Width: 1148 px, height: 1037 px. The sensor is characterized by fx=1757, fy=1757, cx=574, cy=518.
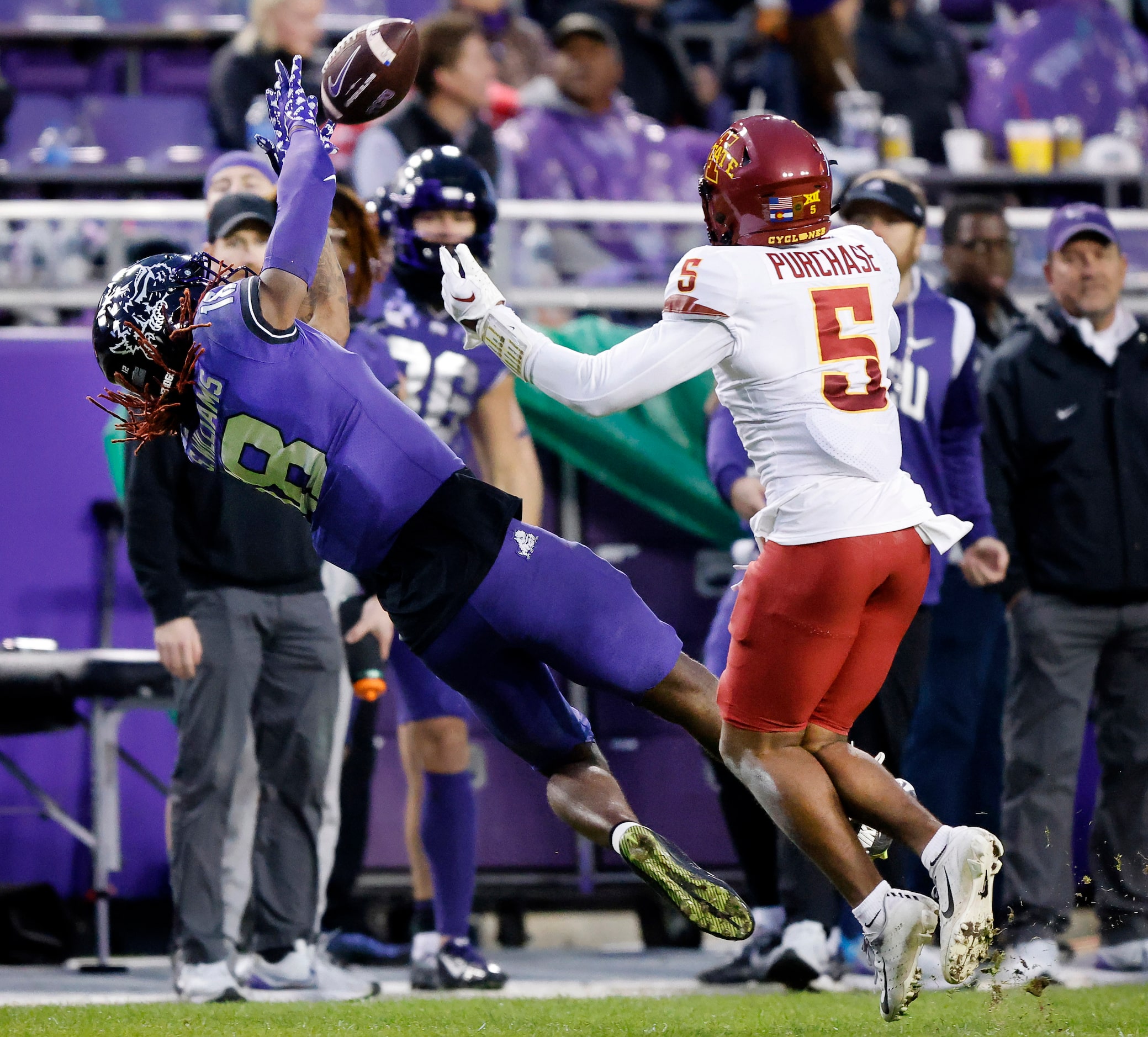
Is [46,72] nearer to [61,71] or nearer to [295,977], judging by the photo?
[61,71]

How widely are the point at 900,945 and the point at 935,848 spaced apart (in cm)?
23

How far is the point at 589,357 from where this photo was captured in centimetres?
401

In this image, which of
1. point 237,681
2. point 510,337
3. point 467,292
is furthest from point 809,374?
point 237,681

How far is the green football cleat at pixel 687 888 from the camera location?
3844 millimetres

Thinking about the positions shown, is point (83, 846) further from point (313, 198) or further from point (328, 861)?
point (313, 198)

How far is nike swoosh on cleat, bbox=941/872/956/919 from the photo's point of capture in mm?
3840

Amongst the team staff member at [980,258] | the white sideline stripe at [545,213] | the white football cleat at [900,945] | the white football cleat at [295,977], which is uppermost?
the white sideline stripe at [545,213]

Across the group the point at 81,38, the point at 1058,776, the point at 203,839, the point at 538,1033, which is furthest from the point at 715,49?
the point at 538,1033

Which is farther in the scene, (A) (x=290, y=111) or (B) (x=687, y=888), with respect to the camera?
(A) (x=290, y=111)

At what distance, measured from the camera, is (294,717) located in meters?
5.52

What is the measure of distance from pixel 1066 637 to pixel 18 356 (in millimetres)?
4084

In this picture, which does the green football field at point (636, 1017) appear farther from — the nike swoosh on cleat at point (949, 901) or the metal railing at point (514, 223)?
the metal railing at point (514, 223)

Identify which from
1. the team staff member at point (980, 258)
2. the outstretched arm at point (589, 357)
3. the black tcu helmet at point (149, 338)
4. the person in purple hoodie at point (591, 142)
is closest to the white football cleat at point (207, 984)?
the black tcu helmet at point (149, 338)

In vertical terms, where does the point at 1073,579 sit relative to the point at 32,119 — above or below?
below
